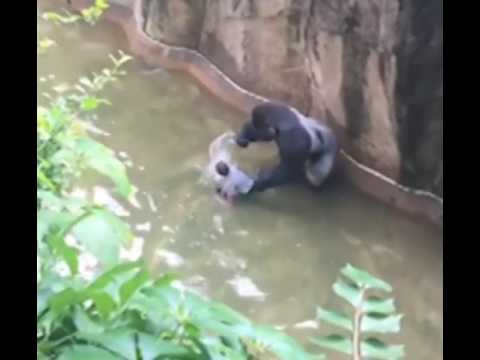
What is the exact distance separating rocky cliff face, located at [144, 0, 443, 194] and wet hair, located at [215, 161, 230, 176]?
0.61m

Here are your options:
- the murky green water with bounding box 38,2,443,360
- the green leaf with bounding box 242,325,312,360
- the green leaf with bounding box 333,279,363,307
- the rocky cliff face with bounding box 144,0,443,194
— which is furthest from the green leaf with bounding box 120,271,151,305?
the rocky cliff face with bounding box 144,0,443,194

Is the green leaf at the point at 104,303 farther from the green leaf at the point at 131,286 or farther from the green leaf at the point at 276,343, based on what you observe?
the green leaf at the point at 276,343

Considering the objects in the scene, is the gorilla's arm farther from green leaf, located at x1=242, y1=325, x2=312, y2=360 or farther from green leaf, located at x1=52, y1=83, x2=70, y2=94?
green leaf, located at x1=242, y1=325, x2=312, y2=360

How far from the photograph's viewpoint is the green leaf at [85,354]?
856 mm

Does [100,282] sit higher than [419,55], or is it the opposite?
[100,282]

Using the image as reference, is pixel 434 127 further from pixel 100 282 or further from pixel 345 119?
pixel 100 282

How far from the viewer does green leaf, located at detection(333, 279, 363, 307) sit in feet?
3.31


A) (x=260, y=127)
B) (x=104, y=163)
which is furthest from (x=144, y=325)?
(x=260, y=127)

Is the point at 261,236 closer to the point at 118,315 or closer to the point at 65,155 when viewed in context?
the point at 65,155

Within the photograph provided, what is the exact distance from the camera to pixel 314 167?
3.77m

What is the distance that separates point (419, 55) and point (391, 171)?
1.60ft

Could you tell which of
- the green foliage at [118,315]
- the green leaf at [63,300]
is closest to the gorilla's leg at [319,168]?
the green foliage at [118,315]

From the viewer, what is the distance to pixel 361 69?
149 inches
